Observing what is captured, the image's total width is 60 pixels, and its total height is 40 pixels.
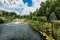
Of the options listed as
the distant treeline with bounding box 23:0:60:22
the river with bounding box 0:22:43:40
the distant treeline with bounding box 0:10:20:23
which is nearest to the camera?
the river with bounding box 0:22:43:40

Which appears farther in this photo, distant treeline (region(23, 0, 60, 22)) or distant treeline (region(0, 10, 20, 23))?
distant treeline (region(23, 0, 60, 22))

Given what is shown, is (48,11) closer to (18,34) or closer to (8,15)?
(8,15)

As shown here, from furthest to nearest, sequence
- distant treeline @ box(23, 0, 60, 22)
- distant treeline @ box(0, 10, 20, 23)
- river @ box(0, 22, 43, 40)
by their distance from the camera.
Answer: distant treeline @ box(23, 0, 60, 22), distant treeline @ box(0, 10, 20, 23), river @ box(0, 22, 43, 40)

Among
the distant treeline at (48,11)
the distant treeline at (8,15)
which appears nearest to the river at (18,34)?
the distant treeline at (8,15)

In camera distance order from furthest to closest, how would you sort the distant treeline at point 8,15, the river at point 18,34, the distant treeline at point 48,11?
the distant treeline at point 48,11
the distant treeline at point 8,15
the river at point 18,34

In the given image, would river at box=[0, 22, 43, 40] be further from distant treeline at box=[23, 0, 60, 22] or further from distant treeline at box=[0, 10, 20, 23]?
distant treeline at box=[23, 0, 60, 22]

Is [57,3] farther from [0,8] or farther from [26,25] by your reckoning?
[0,8]

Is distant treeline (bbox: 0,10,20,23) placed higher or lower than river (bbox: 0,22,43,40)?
higher

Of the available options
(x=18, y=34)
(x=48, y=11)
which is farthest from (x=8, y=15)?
(x=48, y=11)

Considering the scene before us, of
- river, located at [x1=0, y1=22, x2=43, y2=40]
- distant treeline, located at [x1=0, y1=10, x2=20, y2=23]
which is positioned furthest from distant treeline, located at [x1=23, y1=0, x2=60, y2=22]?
river, located at [x1=0, y1=22, x2=43, y2=40]

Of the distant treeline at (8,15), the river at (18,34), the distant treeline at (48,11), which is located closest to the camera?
the river at (18,34)

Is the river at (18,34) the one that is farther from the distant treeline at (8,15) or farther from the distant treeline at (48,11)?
the distant treeline at (48,11)

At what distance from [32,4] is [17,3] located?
33.3 inches

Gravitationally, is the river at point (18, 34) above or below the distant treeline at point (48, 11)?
below
